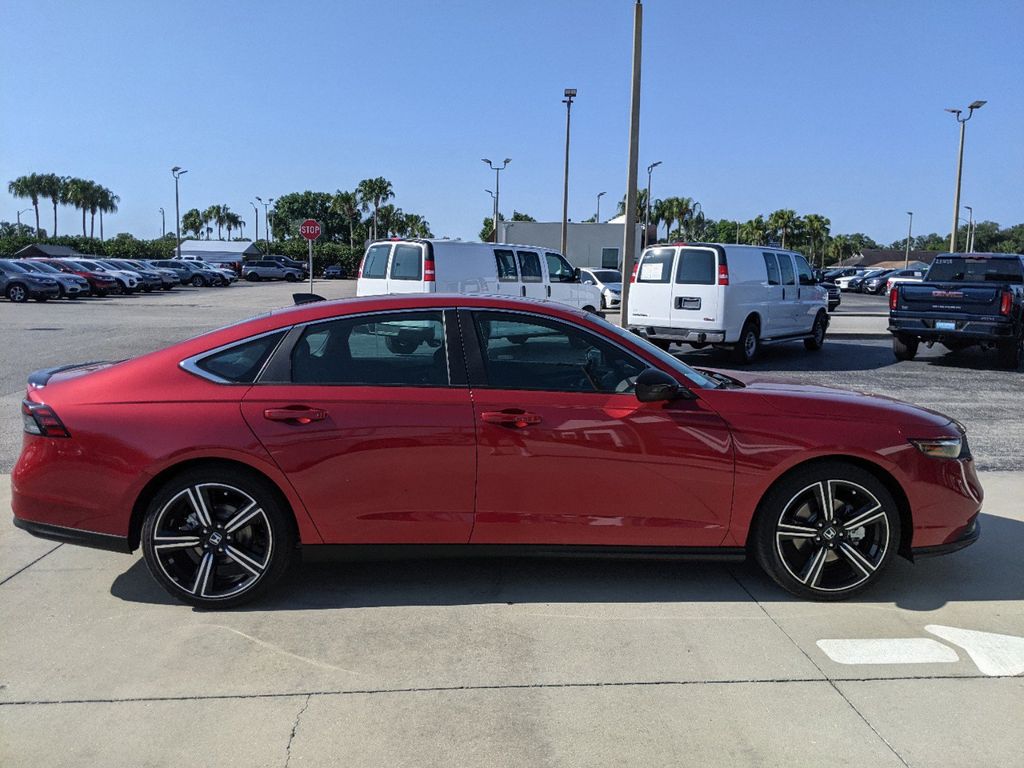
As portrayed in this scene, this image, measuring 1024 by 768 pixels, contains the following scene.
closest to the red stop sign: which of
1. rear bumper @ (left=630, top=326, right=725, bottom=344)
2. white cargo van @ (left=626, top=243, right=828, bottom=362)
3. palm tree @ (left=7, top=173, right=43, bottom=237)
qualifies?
white cargo van @ (left=626, top=243, right=828, bottom=362)

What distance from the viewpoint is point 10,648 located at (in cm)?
378

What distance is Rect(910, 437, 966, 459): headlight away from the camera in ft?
14.1

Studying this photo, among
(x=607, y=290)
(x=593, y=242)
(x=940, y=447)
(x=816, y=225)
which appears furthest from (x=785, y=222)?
(x=940, y=447)

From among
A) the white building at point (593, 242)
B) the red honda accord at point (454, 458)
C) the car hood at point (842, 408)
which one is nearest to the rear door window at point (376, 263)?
the red honda accord at point (454, 458)

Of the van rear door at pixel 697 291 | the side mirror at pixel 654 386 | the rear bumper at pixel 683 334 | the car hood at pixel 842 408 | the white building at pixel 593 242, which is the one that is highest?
the white building at pixel 593 242

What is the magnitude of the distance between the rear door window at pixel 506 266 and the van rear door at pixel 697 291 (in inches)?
113

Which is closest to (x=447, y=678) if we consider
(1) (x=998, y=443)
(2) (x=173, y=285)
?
(1) (x=998, y=443)

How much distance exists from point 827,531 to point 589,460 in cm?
126

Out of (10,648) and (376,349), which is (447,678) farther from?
(10,648)

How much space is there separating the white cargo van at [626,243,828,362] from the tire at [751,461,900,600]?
979 cm

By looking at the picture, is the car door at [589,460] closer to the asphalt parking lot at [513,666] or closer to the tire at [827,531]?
the tire at [827,531]

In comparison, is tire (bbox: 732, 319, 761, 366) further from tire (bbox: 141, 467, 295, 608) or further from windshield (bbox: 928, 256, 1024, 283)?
tire (bbox: 141, 467, 295, 608)

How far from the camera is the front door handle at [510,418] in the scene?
4105mm

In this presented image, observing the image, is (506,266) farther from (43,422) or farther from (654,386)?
(43,422)
